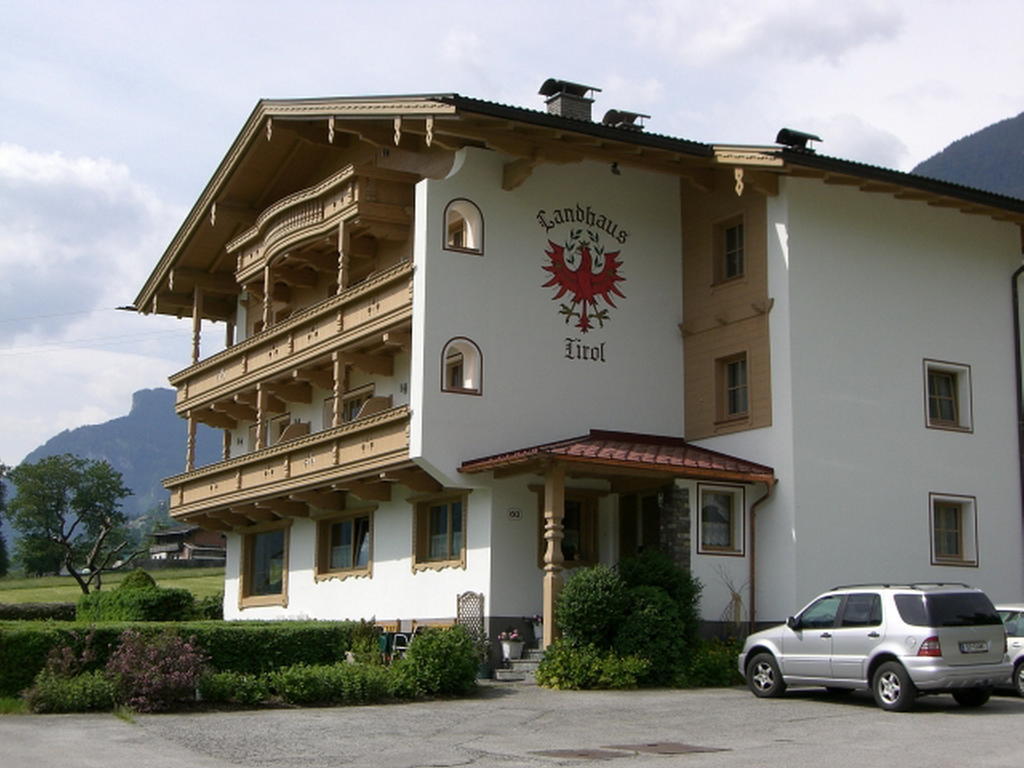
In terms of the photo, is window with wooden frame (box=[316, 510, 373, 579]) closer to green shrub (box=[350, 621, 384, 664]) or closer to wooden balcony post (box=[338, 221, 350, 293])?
wooden balcony post (box=[338, 221, 350, 293])

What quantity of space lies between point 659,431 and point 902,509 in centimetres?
507

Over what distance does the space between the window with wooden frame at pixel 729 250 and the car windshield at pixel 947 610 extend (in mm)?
10314

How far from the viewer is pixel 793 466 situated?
25984 mm

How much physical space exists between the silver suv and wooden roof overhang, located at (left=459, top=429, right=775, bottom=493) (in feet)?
16.8

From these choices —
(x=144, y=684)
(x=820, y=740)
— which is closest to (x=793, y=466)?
(x=820, y=740)

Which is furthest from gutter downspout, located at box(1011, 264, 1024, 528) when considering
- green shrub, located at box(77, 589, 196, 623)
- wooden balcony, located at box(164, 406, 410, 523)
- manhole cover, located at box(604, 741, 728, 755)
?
green shrub, located at box(77, 589, 196, 623)

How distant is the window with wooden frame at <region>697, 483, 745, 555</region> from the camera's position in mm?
26219

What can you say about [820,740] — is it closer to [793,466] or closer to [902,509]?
[793,466]

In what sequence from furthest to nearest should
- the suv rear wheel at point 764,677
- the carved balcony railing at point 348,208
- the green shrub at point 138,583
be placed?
the green shrub at point 138,583 < the carved balcony railing at point 348,208 < the suv rear wheel at point 764,677

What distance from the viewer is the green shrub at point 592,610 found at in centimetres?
2356

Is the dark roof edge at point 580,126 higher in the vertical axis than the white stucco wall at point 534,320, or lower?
higher

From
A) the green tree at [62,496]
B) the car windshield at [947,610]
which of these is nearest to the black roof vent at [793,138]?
the car windshield at [947,610]

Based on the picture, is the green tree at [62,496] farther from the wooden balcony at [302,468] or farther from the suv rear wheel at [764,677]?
the suv rear wheel at [764,677]

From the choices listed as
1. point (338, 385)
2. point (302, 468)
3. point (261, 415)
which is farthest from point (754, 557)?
point (261, 415)
